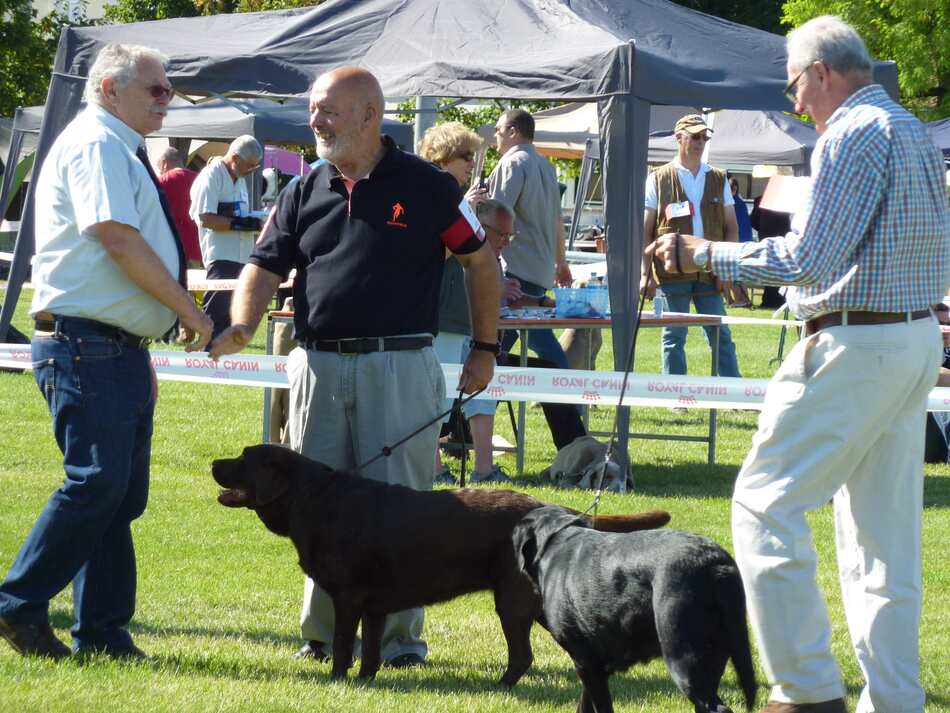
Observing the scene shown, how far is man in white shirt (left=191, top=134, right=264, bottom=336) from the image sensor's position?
1152cm

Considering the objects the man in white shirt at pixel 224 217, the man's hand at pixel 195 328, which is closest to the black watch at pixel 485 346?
the man's hand at pixel 195 328

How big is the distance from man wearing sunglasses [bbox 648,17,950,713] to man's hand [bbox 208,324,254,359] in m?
1.59

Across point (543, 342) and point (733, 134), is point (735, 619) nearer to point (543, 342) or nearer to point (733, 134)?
point (543, 342)

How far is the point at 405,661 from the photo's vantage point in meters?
4.97

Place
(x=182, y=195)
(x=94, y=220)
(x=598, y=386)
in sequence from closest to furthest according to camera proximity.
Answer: (x=94, y=220), (x=598, y=386), (x=182, y=195)

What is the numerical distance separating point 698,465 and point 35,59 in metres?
32.8

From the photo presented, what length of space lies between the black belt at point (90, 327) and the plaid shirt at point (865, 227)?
1.95m

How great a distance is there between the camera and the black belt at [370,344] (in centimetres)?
474

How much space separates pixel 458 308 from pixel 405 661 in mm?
3452

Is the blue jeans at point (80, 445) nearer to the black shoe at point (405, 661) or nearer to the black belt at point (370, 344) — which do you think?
the black belt at point (370, 344)

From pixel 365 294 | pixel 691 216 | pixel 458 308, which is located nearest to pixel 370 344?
pixel 365 294

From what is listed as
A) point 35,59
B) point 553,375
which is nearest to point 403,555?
point 553,375

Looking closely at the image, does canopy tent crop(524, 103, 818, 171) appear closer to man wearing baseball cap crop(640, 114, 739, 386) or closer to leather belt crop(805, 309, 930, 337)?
Result: man wearing baseball cap crop(640, 114, 739, 386)

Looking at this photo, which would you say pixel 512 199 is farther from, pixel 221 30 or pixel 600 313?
pixel 221 30
